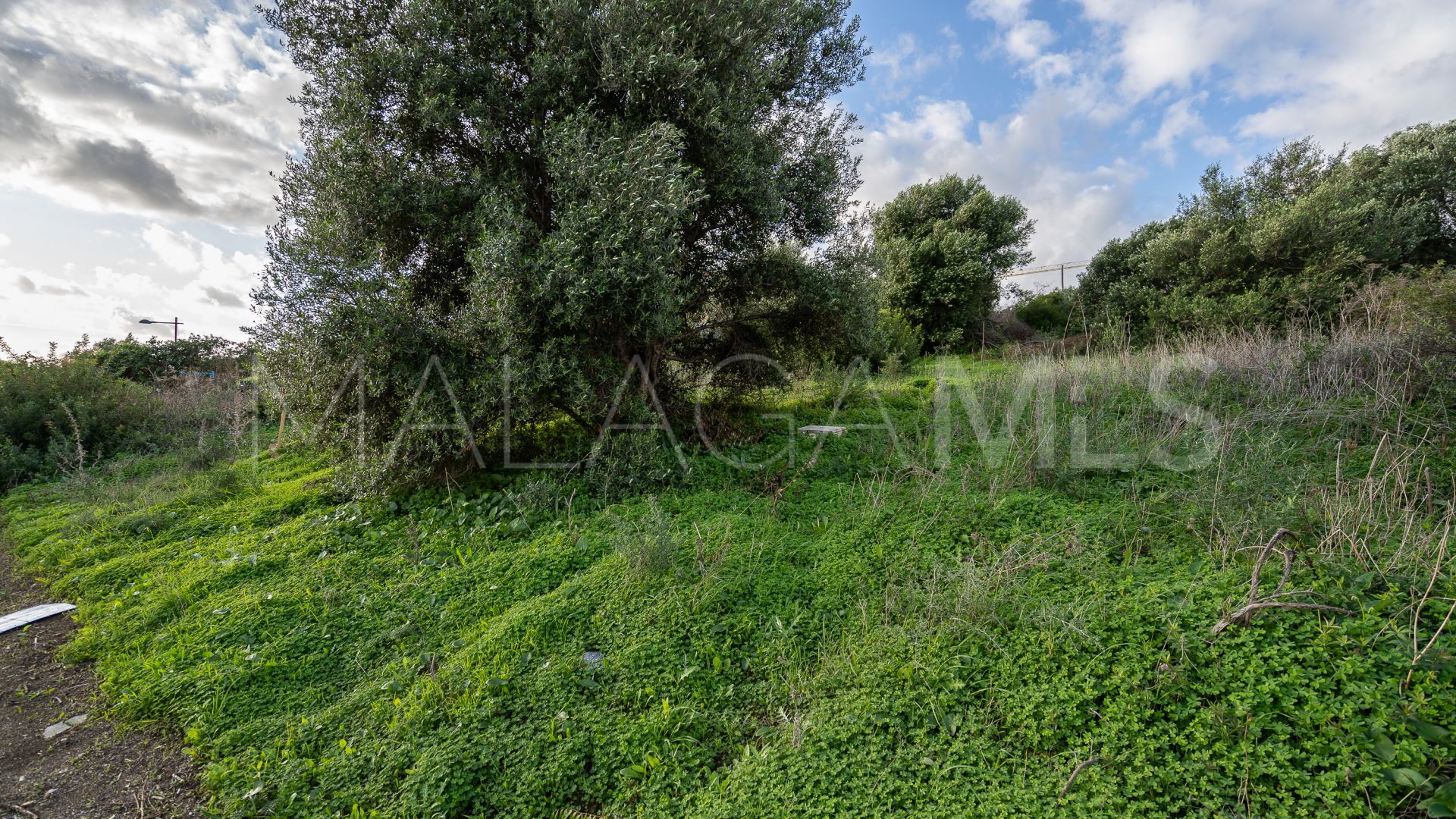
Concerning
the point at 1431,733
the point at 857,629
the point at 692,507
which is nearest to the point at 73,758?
the point at 692,507

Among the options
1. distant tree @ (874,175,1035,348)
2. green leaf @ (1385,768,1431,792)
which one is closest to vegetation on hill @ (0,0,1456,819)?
green leaf @ (1385,768,1431,792)

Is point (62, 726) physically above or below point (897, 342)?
below

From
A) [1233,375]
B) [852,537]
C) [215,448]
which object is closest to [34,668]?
[852,537]

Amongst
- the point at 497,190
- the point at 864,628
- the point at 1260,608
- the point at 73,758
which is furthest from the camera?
the point at 497,190

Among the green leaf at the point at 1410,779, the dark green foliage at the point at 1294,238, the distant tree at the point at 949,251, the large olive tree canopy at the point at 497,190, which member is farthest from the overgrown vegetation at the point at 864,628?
the distant tree at the point at 949,251

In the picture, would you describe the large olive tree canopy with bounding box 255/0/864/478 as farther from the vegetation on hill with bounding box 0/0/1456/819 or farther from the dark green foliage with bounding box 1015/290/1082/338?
the dark green foliage with bounding box 1015/290/1082/338

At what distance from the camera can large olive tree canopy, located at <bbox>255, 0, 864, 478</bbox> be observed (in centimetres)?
520

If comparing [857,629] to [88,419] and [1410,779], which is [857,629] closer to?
[1410,779]

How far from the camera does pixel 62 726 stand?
340cm

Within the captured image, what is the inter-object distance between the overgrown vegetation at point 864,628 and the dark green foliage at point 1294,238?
7.95 metres

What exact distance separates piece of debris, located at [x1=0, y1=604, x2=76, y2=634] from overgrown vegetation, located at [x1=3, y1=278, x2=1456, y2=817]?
145 mm

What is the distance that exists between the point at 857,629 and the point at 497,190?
5.31 m

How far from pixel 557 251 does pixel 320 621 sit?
347cm

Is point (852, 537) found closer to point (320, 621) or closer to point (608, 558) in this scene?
point (608, 558)
